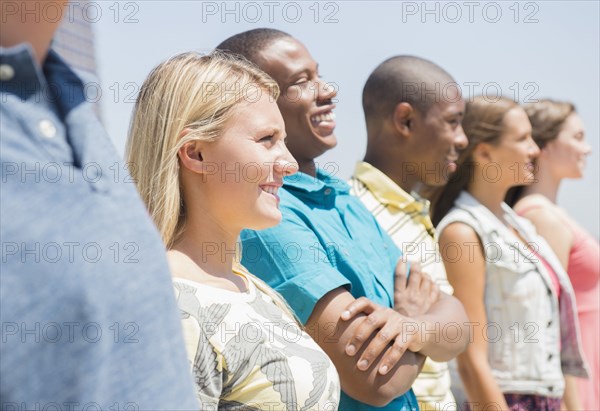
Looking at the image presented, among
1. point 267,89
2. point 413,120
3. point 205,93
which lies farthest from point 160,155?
point 413,120

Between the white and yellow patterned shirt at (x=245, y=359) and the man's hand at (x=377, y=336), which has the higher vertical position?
the white and yellow patterned shirt at (x=245, y=359)

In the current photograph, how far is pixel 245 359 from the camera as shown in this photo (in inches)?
77.0

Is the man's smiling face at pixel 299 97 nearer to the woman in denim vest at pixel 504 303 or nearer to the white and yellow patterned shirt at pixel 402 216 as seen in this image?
the white and yellow patterned shirt at pixel 402 216

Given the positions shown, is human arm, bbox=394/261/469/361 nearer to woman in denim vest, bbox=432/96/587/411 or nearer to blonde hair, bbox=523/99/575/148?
woman in denim vest, bbox=432/96/587/411

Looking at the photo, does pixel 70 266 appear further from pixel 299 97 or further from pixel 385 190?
pixel 385 190

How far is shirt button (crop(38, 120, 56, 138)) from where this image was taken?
104 cm

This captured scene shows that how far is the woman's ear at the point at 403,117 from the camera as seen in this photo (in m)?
3.94

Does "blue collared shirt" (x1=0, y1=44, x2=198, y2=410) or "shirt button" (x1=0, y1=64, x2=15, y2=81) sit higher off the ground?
"shirt button" (x1=0, y1=64, x2=15, y2=81)

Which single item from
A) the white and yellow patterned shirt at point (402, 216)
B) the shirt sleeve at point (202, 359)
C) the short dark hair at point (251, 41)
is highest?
the short dark hair at point (251, 41)

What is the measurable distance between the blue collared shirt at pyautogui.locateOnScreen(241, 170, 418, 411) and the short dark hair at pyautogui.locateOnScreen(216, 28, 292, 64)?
50cm

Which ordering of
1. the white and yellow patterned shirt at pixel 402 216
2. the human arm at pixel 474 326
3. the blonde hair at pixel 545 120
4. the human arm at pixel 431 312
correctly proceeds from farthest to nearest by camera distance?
the blonde hair at pixel 545 120 → the human arm at pixel 474 326 → the white and yellow patterned shirt at pixel 402 216 → the human arm at pixel 431 312

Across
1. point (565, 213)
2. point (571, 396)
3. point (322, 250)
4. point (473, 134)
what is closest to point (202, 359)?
point (322, 250)

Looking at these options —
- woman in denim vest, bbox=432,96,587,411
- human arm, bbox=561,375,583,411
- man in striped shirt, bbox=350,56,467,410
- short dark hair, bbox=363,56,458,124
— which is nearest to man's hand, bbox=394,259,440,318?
A: man in striped shirt, bbox=350,56,467,410

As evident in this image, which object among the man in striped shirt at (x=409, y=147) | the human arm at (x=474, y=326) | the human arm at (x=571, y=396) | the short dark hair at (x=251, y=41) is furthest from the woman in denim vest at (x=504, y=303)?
the short dark hair at (x=251, y=41)
